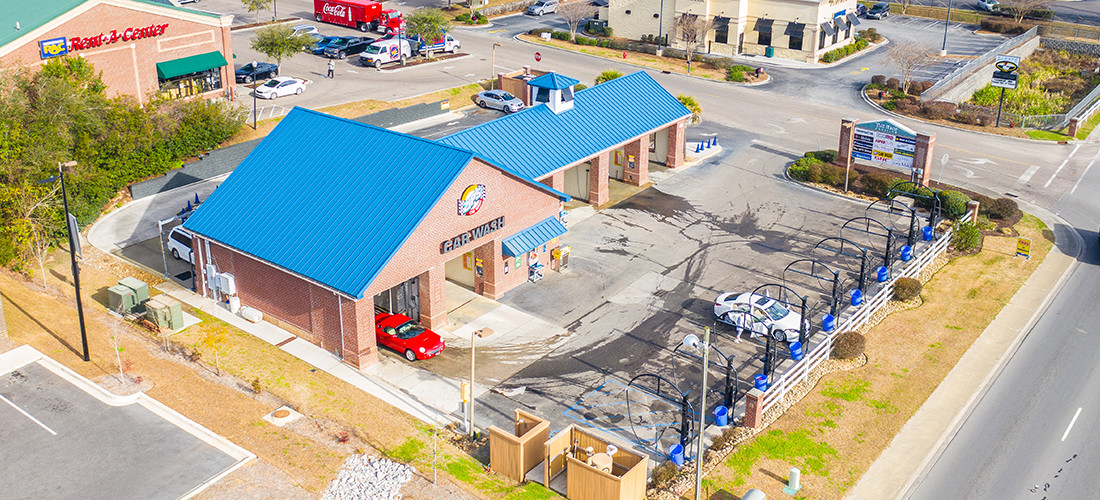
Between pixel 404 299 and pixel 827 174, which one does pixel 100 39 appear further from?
pixel 827 174

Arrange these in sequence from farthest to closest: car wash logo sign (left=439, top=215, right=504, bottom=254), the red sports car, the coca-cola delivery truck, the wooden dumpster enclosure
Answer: the coca-cola delivery truck → car wash logo sign (left=439, top=215, right=504, bottom=254) → the red sports car → the wooden dumpster enclosure

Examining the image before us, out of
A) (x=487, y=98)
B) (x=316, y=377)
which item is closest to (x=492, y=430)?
(x=316, y=377)

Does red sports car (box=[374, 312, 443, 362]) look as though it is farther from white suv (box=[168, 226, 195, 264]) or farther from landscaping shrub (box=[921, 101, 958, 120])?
landscaping shrub (box=[921, 101, 958, 120])

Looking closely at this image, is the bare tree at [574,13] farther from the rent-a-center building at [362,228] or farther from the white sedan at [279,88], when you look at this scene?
the rent-a-center building at [362,228]

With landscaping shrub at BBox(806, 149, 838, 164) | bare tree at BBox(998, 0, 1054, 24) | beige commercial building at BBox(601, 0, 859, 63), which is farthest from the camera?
bare tree at BBox(998, 0, 1054, 24)

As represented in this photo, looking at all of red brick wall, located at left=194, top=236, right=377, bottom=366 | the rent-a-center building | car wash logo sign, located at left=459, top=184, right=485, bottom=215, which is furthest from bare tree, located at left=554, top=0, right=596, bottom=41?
red brick wall, located at left=194, top=236, right=377, bottom=366

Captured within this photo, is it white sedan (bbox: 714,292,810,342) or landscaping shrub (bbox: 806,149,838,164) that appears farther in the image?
landscaping shrub (bbox: 806,149,838,164)
